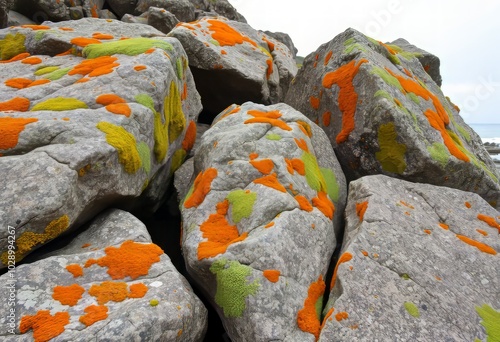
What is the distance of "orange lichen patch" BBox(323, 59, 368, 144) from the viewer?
Answer: 46.8 feet

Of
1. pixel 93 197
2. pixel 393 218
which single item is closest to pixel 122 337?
pixel 93 197

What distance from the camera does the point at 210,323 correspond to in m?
10.8

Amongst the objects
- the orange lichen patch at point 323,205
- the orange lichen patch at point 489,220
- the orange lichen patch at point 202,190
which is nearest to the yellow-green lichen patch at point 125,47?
the orange lichen patch at point 202,190

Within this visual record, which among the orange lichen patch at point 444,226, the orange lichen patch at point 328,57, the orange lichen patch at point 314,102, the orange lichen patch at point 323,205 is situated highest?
the orange lichen patch at point 328,57

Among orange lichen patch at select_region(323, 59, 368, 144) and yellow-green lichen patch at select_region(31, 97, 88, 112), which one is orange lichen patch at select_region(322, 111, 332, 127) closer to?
orange lichen patch at select_region(323, 59, 368, 144)

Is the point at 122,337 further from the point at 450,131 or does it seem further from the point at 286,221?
the point at 450,131

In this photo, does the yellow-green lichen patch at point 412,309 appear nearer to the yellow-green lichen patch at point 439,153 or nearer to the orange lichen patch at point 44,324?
the yellow-green lichen patch at point 439,153

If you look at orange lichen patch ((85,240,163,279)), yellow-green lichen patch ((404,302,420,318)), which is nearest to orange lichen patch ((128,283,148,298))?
orange lichen patch ((85,240,163,279))

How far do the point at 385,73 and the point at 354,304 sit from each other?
10478mm

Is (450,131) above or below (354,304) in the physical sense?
above

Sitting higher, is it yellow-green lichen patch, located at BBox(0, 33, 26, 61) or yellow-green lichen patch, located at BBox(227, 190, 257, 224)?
yellow-green lichen patch, located at BBox(227, 190, 257, 224)

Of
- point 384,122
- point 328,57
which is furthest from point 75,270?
point 328,57

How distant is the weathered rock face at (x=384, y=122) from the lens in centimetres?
1313

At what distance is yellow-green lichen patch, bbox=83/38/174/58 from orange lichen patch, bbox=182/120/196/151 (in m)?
3.74
